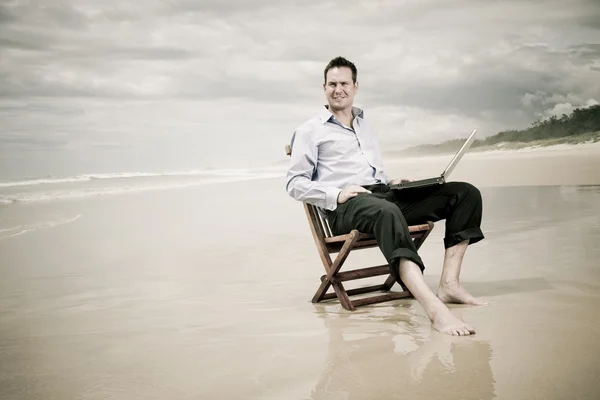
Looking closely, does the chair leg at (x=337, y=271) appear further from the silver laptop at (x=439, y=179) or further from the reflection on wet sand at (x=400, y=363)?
the silver laptop at (x=439, y=179)

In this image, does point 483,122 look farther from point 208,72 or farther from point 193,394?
point 193,394

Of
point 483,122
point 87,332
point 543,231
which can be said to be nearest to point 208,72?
point 483,122

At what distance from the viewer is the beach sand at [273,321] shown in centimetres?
204

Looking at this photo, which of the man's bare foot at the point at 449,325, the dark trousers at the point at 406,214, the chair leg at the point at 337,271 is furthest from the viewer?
the chair leg at the point at 337,271

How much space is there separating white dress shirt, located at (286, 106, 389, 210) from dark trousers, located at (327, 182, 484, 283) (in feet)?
0.40

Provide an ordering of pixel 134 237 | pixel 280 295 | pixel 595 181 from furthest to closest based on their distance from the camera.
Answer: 1. pixel 595 181
2. pixel 134 237
3. pixel 280 295

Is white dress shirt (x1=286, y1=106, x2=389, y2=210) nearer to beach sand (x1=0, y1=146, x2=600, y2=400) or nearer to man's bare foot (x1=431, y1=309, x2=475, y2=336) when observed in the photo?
beach sand (x1=0, y1=146, x2=600, y2=400)

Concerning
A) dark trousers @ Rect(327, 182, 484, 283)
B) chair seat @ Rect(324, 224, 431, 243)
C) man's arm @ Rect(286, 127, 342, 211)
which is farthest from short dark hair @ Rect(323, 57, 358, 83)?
chair seat @ Rect(324, 224, 431, 243)

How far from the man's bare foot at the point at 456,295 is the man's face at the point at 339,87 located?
108 centimetres

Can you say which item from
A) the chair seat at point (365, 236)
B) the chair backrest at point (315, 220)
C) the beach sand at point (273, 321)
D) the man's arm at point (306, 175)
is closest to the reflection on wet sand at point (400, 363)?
the beach sand at point (273, 321)

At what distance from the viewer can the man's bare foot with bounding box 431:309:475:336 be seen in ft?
8.08

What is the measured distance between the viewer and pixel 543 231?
5062 millimetres

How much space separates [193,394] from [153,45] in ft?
62.4

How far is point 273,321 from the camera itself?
2914 mm
